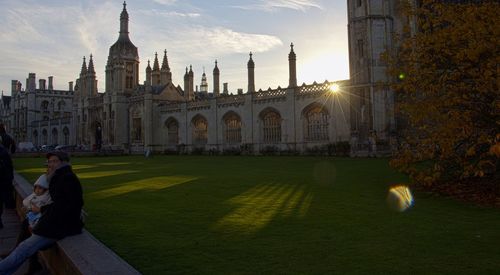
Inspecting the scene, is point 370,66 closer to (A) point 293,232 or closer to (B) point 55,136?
(A) point 293,232

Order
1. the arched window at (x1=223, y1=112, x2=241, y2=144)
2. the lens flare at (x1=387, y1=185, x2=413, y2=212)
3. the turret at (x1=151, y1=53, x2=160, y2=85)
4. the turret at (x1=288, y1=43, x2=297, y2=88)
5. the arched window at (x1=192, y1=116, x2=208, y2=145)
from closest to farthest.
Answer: the lens flare at (x1=387, y1=185, x2=413, y2=212) < the turret at (x1=288, y1=43, x2=297, y2=88) < the arched window at (x1=223, y1=112, x2=241, y2=144) < the arched window at (x1=192, y1=116, x2=208, y2=145) < the turret at (x1=151, y1=53, x2=160, y2=85)

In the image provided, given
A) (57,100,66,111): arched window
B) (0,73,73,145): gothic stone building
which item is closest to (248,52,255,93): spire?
(0,73,73,145): gothic stone building

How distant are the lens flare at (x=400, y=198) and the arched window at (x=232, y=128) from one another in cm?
2761

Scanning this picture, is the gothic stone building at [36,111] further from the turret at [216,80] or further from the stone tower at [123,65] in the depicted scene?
the turret at [216,80]

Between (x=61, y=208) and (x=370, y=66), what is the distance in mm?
24394

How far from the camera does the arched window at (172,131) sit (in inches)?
1793

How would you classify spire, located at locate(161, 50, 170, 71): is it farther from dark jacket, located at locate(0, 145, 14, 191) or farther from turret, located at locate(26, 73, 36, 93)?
dark jacket, located at locate(0, 145, 14, 191)

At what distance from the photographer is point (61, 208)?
483 centimetres

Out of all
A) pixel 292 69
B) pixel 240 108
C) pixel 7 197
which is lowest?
pixel 7 197

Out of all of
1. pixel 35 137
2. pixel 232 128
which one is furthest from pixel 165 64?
pixel 35 137

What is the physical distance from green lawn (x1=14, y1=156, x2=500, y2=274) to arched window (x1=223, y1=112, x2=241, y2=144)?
1102 inches

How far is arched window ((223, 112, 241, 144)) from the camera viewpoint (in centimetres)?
3812

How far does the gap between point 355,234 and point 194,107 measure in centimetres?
3732

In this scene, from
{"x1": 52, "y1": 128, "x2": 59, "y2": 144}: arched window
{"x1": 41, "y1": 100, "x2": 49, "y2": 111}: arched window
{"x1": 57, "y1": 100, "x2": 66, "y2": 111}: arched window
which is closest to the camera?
{"x1": 52, "y1": 128, "x2": 59, "y2": 144}: arched window
